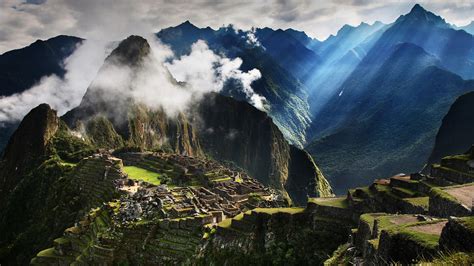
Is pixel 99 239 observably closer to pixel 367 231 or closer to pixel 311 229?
pixel 311 229

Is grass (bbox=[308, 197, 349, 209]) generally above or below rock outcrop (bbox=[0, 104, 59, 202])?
below

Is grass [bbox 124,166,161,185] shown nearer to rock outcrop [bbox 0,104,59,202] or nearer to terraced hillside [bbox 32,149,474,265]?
terraced hillside [bbox 32,149,474,265]

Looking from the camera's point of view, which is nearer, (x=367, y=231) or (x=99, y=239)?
(x=367, y=231)

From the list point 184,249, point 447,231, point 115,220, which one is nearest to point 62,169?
point 115,220

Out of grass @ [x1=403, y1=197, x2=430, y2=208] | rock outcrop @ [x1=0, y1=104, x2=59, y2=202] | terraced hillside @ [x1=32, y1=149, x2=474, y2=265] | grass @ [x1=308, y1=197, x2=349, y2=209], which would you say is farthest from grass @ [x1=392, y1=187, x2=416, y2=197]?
rock outcrop @ [x1=0, y1=104, x2=59, y2=202]

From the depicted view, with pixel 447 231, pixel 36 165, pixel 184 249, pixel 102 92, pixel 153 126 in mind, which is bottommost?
pixel 184 249

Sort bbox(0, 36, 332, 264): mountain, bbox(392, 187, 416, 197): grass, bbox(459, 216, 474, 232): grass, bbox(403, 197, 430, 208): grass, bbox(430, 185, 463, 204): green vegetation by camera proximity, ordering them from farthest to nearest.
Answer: bbox(0, 36, 332, 264): mountain < bbox(392, 187, 416, 197): grass < bbox(403, 197, 430, 208): grass < bbox(430, 185, 463, 204): green vegetation < bbox(459, 216, 474, 232): grass

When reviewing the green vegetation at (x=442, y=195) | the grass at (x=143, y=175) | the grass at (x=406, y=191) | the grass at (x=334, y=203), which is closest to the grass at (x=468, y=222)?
the green vegetation at (x=442, y=195)

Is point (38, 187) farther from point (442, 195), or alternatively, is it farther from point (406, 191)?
point (442, 195)
